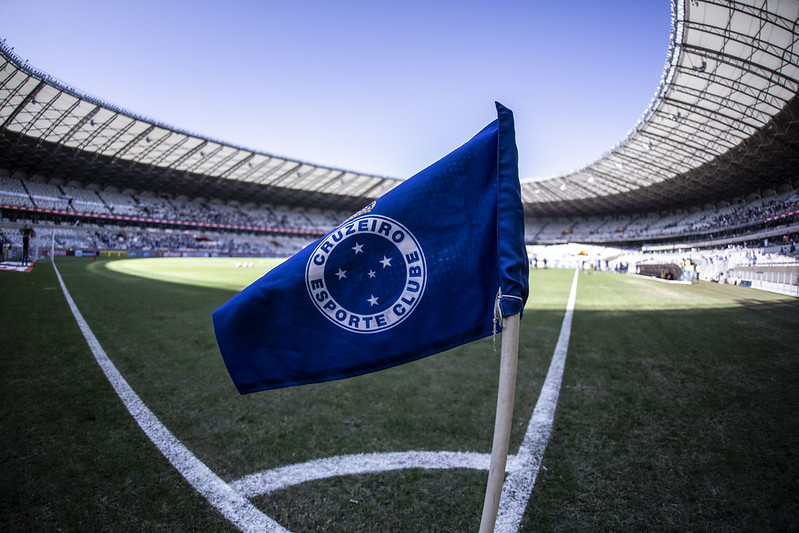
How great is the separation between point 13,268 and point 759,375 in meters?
27.6

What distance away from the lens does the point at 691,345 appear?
6219 mm

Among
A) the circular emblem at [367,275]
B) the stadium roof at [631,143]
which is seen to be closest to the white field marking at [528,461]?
the circular emblem at [367,275]

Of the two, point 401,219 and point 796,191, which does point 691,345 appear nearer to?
point 401,219

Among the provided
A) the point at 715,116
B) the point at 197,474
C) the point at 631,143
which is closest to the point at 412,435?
the point at 197,474

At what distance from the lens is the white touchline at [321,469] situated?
6.97 ft

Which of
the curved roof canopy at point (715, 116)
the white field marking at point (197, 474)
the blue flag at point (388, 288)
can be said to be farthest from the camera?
the curved roof canopy at point (715, 116)

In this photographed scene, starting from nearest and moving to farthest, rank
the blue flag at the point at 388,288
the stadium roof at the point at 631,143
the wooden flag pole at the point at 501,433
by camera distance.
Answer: the wooden flag pole at the point at 501,433, the blue flag at the point at 388,288, the stadium roof at the point at 631,143

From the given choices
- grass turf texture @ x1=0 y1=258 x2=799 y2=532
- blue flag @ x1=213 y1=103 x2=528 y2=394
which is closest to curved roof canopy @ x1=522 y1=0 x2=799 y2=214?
grass turf texture @ x1=0 y1=258 x2=799 y2=532

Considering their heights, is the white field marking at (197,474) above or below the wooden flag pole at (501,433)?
below

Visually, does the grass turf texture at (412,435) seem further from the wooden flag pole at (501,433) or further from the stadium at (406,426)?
the wooden flag pole at (501,433)

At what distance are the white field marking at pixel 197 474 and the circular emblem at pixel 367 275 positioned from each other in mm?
1377

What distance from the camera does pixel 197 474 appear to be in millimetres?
2492

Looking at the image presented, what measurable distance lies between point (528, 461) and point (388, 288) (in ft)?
6.69

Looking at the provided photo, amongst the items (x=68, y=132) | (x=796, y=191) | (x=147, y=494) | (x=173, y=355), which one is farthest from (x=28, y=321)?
(x=796, y=191)
